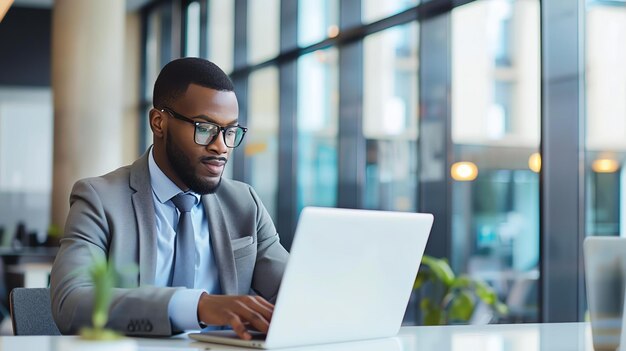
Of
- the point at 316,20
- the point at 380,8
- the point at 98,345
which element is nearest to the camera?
the point at 98,345

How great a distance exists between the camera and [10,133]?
11883 mm

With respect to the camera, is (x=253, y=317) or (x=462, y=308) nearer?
(x=253, y=317)

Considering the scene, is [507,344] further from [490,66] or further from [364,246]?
[490,66]

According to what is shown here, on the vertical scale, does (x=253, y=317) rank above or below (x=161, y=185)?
below

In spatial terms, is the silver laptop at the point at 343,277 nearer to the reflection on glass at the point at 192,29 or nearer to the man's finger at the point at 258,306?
the man's finger at the point at 258,306

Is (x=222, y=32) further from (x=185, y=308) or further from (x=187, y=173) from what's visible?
(x=185, y=308)

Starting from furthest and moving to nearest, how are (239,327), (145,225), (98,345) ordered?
(145,225) → (239,327) → (98,345)

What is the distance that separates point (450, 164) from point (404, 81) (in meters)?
0.72

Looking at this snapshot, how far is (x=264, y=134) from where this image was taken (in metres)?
7.37

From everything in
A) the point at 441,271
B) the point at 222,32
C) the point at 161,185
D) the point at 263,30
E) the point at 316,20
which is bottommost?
the point at 441,271

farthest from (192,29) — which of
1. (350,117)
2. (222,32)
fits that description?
(350,117)

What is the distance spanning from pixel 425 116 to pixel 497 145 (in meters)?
0.39

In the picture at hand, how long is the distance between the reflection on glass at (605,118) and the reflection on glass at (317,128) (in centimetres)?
230

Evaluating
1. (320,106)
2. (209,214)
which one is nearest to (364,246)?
(209,214)
